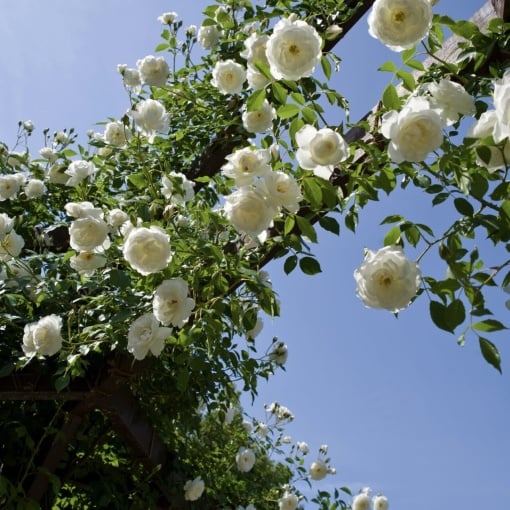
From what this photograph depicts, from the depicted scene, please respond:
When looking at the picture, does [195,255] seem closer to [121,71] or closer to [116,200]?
[116,200]

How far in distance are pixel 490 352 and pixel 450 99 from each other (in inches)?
19.2

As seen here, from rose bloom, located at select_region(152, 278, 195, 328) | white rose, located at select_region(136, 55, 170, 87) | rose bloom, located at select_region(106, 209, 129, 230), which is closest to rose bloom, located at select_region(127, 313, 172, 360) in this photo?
rose bloom, located at select_region(152, 278, 195, 328)

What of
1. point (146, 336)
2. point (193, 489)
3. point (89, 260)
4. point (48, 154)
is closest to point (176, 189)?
point (89, 260)

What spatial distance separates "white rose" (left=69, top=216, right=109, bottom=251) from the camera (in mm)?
1487

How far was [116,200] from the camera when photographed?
7.64 ft

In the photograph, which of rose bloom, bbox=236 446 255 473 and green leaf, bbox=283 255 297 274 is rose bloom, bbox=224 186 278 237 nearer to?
green leaf, bbox=283 255 297 274

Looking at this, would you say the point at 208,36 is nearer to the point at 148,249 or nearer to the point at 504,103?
the point at 148,249

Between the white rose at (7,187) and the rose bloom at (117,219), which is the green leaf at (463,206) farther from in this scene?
the white rose at (7,187)

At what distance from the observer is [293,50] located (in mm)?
1140

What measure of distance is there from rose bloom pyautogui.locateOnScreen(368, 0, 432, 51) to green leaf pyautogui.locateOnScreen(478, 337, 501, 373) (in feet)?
1.85

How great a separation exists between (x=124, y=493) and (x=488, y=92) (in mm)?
2236

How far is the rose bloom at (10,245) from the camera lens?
1817 mm

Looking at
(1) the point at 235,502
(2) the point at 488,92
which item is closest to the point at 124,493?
(1) the point at 235,502

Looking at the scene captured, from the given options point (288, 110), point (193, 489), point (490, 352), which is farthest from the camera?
point (193, 489)
